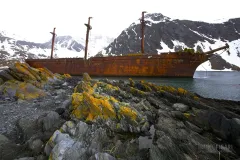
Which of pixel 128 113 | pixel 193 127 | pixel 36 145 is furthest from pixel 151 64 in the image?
pixel 36 145

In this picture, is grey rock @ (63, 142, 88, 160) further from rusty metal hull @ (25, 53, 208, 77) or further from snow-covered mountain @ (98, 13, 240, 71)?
snow-covered mountain @ (98, 13, 240, 71)

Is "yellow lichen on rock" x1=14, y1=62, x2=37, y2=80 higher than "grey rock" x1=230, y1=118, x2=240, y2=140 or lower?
higher

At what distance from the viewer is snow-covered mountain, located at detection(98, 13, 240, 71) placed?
135625mm

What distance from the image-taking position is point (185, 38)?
145 meters

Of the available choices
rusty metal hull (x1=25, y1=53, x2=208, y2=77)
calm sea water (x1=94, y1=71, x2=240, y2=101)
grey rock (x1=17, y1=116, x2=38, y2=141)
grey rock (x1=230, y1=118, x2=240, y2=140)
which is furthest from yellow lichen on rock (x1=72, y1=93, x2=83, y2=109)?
rusty metal hull (x1=25, y1=53, x2=208, y2=77)

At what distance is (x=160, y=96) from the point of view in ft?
45.4

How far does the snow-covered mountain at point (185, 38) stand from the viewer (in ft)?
445

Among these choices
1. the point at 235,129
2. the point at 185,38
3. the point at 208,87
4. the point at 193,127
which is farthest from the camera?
the point at 185,38

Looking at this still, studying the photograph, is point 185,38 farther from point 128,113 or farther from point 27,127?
point 27,127

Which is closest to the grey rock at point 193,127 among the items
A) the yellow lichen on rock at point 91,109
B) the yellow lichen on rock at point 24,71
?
the yellow lichen on rock at point 91,109

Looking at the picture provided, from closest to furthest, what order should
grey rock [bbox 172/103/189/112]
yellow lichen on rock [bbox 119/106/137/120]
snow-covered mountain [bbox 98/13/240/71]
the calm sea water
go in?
yellow lichen on rock [bbox 119/106/137/120] → grey rock [bbox 172/103/189/112] → the calm sea water → snow-covered mountain [bbox 98/13/240/71]

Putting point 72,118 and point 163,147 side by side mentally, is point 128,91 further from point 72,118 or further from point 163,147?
point 163,147

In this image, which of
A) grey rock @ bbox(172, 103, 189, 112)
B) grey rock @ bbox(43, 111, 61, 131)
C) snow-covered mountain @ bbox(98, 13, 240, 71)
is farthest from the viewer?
snow-covered mountain @ bbox(98, 13, 240, 71)

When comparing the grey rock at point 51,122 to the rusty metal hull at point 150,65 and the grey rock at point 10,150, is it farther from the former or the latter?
the rusty metal hull at point 150,65
